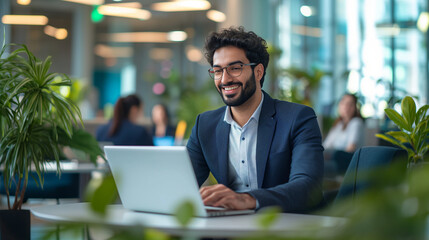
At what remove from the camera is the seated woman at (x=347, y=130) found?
6.57 m

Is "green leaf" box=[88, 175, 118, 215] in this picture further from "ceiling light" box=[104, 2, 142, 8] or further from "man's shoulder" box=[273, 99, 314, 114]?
"ceiling light" box=[104, 2, 142, 8]

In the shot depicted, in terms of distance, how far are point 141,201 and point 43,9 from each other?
47.2ft

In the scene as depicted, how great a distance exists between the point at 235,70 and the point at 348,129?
15.4ft

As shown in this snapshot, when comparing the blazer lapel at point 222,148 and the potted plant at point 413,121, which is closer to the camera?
the blazer lapel at point 222,148

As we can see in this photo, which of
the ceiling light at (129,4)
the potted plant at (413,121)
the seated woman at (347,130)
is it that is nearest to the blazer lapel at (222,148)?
the potted plant at (413,121)

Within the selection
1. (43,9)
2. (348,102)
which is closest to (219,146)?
(348,102)

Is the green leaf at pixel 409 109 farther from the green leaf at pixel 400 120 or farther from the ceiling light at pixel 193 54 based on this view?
the ceiling light at pixel 193 54

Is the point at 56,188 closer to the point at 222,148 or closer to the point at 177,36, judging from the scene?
the point at 222,148

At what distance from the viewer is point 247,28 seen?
11.1 metres

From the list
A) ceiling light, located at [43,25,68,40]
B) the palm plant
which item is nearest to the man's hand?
the palm plant

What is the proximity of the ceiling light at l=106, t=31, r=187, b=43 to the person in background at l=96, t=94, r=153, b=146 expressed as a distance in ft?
39.4

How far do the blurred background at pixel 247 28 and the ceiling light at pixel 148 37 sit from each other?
33 mm

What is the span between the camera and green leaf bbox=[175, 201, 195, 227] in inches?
21.0

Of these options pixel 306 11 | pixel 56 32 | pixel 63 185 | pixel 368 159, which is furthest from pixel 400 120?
pixel 56 32
